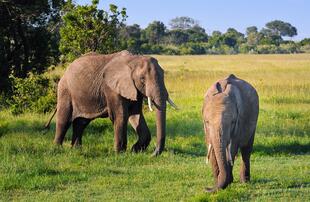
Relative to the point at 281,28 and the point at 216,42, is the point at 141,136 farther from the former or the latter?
the point at 281,28

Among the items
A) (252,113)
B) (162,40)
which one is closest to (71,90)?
(252,113)

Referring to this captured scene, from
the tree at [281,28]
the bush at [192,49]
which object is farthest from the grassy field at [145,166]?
the tree at [281,28]

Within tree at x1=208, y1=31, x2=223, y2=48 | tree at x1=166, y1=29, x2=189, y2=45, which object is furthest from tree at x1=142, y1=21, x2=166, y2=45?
tree at x1=208, y1=31, x2=223, y2=48

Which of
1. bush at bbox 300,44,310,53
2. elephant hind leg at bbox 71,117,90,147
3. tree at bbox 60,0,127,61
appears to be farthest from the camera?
bush at bbox 300,44,310,53

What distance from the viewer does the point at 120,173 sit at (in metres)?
10.6

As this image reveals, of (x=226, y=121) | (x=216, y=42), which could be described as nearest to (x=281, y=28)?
(x=216, y=42)

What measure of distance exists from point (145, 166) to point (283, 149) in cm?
369

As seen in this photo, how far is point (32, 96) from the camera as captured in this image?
19.8 meters

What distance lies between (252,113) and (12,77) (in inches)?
495

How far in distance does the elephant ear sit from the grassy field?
3.92ft

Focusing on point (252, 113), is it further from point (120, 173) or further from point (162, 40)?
point (162, 40)

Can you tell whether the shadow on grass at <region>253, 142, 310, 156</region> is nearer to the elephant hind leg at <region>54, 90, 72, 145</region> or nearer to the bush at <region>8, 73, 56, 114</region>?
the elephant hind leg at <region>54, 90, 72, 145</region>

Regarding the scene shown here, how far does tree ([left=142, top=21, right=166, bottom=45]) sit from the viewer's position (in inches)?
4105

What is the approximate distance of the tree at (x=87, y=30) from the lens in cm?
1931
